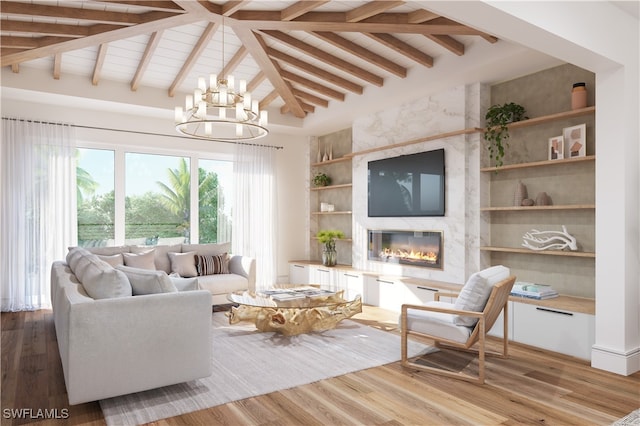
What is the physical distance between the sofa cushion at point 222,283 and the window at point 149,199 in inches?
61.3

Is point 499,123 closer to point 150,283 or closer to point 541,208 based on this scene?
point 541,208

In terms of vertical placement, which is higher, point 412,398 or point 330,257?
point 330,257

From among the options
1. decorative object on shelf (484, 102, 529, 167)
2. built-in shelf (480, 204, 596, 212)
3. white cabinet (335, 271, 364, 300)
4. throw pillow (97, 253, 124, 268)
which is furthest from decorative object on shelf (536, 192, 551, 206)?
throw pillow (97, 253, 124, 268)

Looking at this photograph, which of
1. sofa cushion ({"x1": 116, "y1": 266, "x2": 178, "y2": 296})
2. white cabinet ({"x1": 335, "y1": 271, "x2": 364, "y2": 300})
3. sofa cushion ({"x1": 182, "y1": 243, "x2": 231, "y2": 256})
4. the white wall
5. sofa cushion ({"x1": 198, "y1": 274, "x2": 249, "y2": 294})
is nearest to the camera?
sofa cushion ({"x1": 116, "y1": 266, "x2": 178, "y2": 296})

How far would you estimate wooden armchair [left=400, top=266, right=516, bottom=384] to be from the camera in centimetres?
320

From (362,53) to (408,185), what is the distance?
5.86ft

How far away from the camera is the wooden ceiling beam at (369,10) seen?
12.0 ft

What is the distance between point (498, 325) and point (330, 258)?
2976mm

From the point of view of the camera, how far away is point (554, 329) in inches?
151

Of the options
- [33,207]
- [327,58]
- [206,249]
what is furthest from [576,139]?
[33,207]

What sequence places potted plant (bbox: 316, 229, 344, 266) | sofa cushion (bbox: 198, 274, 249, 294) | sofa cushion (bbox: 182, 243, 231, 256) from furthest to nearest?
1. potted plant (bbox: 316, 229, 344, 266)
2. sofa cushion (bbox: 182, 243, 231, 256)
3. sofa cushion (bbox: 198, 274, 249, 294)

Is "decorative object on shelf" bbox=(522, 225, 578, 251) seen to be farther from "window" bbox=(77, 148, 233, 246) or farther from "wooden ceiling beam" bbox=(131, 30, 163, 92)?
"window" bbox=(77, 148, 233, 246)

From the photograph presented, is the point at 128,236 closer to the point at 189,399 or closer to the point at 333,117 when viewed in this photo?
the point at 333,117

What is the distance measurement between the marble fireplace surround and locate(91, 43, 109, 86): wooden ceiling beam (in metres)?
3.46
